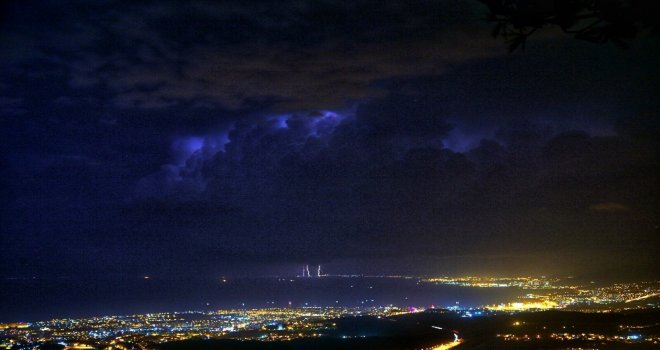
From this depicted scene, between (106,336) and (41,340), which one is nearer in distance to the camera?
(41,340)

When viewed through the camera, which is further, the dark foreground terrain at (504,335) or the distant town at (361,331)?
the distant town at (361,331)

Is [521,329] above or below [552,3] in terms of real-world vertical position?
below

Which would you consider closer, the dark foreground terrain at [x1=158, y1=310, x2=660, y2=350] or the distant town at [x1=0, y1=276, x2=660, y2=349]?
the dark foreground terrain at [x1=158, y1=310, x2=660, y2=350]

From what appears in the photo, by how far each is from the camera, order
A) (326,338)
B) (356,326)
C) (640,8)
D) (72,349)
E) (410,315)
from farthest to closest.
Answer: (410,315) < (356,326) < (326,338) < (72,349) < (640,8)

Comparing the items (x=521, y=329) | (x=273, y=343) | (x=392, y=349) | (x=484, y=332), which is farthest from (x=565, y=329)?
(x=273, y=343)

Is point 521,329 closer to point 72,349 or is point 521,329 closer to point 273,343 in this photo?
point 273,343

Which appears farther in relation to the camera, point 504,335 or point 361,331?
point 361,331

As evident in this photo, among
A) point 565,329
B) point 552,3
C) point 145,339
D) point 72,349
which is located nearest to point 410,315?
point 565,329

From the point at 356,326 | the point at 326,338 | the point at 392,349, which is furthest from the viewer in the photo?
the point at 356,326

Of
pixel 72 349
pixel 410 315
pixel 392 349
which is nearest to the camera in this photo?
pixel 392 349

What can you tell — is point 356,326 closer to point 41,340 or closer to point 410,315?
point 410,315
